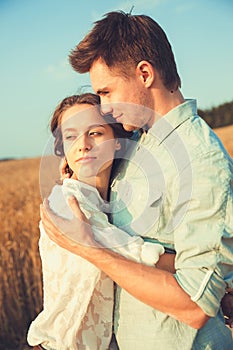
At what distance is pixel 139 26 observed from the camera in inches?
88.0

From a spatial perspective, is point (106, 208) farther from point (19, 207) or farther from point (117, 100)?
point (19, 207)

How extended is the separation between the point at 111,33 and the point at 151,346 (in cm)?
115

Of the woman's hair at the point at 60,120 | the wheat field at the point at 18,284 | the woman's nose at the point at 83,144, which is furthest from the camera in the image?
the wheat field at the point at 18,284

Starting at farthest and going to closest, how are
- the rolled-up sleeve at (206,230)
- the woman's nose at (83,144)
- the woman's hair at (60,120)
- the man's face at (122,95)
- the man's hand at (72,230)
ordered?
1. the woman's hair at (60,120)
2. the woman's nose at (83,144)
3. the man's face at (122,95)
4. the man's hand at (72,230)
5. the rolled-up sleeve at (206,230)

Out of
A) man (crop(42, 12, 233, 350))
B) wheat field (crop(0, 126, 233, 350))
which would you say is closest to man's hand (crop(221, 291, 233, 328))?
man (crop(42, 12, 233, 350))

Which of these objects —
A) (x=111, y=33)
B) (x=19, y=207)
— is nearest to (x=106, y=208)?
(x=111, y=33)

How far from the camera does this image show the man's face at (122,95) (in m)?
2.15

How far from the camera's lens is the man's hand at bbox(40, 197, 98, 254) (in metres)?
2.05

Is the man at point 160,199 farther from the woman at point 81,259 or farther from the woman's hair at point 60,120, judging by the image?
the woman's hair at point 60,120

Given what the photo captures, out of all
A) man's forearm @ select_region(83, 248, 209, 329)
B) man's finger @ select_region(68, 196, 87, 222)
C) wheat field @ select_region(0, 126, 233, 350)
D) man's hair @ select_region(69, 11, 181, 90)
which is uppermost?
man's hair @ select_region(69, 11, 181, 90)

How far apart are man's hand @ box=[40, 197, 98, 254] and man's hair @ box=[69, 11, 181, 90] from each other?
0.53 m

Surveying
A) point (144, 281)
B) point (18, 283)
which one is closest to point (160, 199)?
point (144, 281)

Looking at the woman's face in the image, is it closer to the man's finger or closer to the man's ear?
the man's finger

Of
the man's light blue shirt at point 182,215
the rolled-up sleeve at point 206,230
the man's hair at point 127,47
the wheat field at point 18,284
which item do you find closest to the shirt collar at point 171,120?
the man's light blue shirt at point 182,215
